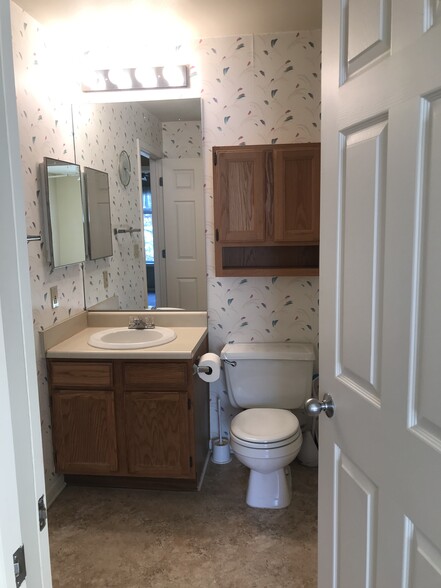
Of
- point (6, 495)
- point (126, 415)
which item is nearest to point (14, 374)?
point (6, 495)

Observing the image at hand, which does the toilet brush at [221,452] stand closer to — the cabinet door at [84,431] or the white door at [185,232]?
the cabinet door at [84,431]

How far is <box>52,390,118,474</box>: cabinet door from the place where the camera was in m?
2.56

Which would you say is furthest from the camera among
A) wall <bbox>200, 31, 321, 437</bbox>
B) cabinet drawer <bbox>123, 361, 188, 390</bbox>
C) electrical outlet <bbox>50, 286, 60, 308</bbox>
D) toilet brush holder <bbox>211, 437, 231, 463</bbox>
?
toilet brush holder <bbox>211, 437, 231, 463</bbox>

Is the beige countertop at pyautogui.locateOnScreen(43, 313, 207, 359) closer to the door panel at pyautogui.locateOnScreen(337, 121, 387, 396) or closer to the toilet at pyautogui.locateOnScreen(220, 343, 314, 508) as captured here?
the toilet at pyautogui.locateOnScreen(220, 343, 314, 508)

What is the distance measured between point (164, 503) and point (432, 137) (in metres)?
2.35

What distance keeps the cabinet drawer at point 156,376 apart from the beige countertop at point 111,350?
5 cm

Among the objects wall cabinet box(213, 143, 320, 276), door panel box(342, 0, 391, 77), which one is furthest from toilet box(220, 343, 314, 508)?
door panel box(342, 0, 391, 77)

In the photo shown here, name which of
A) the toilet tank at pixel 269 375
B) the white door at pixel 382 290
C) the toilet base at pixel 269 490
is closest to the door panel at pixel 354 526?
the white door at pixel 382 290

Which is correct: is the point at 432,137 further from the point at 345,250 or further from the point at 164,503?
the point at 164,503

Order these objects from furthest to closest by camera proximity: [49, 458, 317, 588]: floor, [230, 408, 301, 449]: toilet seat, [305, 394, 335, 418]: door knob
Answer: [230, 408, 301, 449]: toilet seat
[49, 458, 317, 588]: floor
[305, 394, 335, 418]: door knob

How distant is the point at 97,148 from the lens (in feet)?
9.47

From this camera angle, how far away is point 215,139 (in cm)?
283

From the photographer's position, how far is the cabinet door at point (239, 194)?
2682 millimetres

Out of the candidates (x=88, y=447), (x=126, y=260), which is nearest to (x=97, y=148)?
(x=126, y=260)
